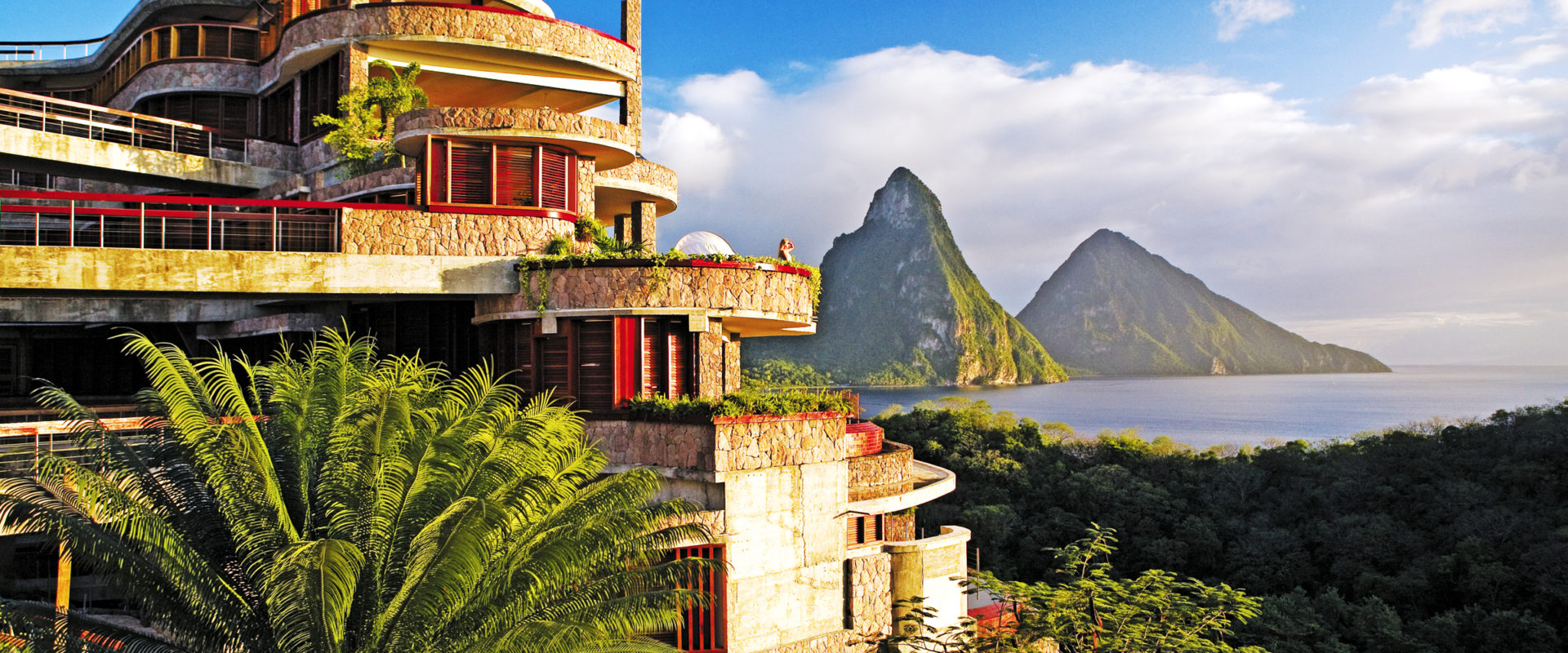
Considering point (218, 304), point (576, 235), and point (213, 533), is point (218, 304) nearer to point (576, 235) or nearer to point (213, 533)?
point (576, 235)

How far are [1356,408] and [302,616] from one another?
724 feet

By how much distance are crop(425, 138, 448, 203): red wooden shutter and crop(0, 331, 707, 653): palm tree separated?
6744 millimetres

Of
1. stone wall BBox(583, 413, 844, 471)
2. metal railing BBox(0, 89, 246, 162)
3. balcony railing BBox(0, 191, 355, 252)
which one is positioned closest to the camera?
stone wall BBox(583, 413, 844, 471)

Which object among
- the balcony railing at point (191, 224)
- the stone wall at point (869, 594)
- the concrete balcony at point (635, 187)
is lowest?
the stone wall at point (869, 594)

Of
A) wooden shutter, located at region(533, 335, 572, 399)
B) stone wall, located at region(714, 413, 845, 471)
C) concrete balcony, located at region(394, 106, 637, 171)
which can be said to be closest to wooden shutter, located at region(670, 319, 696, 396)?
wooden shutter, located at region(533, 335, 572, 399)

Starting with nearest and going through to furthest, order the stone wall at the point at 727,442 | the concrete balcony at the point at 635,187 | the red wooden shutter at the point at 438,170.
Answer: the stone wall at the point at 727,442 → the red wooden shutter at the point at 438,170 → the concrete balcony at the point at 635,187

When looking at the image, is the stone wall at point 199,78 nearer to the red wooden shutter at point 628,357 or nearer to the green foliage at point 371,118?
the green foliage at point 371,118

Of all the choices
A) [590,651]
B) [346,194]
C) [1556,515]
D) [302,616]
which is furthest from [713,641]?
[1556,515]

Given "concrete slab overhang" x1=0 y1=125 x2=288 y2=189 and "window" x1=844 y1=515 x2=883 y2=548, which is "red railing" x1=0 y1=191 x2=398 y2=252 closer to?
"concrete slab overhang" x1=0 y1=125 x2=288 y2=189

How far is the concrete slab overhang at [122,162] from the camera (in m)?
24.5

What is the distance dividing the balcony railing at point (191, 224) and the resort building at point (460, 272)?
0.11 m

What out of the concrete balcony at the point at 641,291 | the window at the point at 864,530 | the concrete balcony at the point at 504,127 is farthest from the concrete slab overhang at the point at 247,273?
the window at the point at 864,530

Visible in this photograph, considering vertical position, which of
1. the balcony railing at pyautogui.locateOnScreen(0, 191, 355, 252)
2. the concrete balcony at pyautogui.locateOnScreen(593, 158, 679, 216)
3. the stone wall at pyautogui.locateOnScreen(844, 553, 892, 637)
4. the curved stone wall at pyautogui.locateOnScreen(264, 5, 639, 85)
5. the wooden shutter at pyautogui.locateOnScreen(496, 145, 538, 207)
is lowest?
the stone wall at pyautogui.locateOnScreen(844, 553, 892, 637)

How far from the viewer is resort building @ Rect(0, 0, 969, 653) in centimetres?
1698
